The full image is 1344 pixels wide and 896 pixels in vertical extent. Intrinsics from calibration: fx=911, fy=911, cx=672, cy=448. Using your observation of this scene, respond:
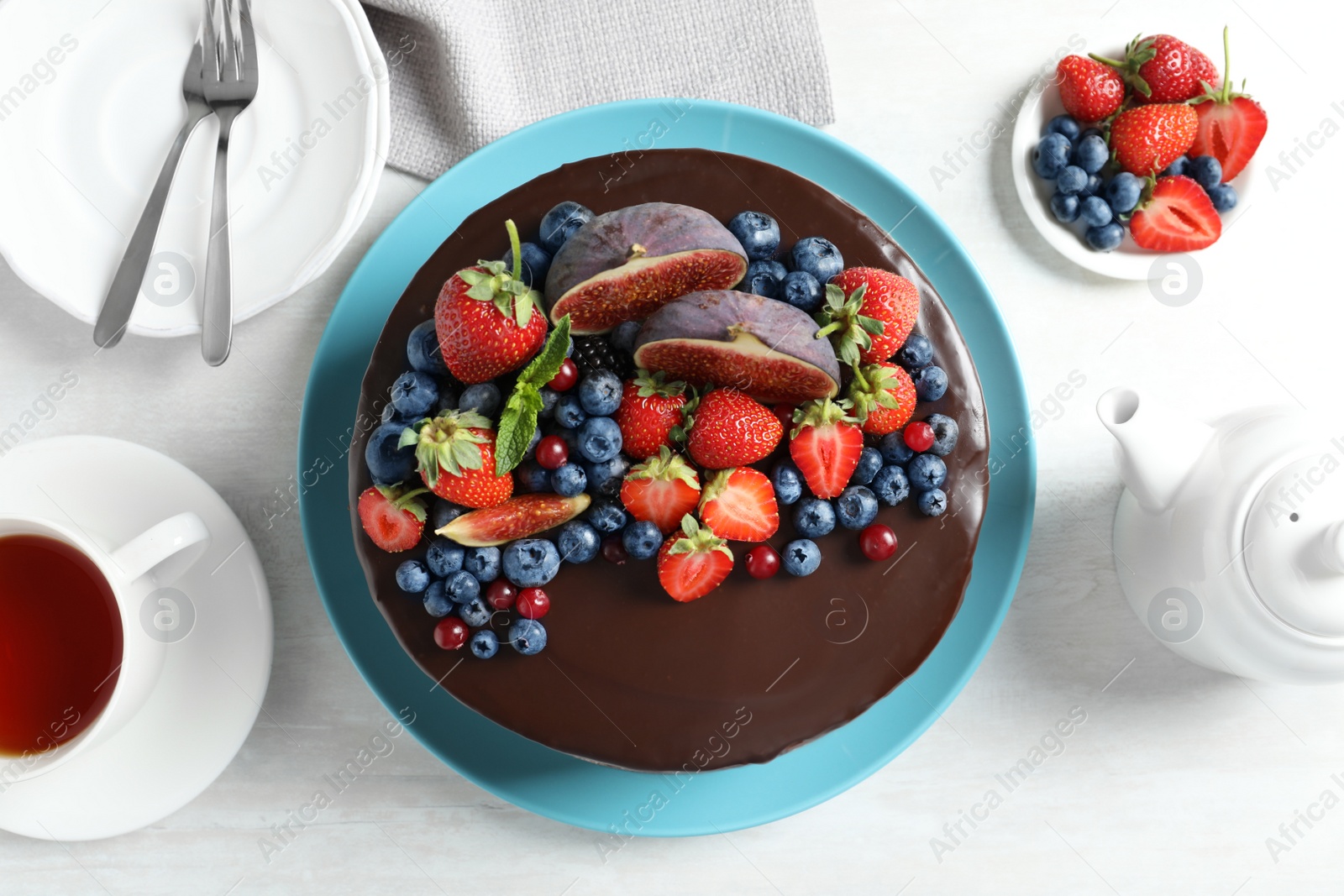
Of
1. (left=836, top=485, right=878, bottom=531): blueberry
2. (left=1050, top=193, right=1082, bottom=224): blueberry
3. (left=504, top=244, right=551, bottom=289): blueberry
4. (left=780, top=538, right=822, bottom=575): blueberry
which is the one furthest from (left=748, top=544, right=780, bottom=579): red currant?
(left=1050, top=193, right=1082, bottom=224): blueberry

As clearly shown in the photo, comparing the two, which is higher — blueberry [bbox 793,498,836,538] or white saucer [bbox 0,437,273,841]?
blueberry [bbox 793,498,836,538]

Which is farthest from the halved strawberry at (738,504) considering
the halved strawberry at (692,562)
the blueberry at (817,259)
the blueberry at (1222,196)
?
the blueberry at (1222,196)

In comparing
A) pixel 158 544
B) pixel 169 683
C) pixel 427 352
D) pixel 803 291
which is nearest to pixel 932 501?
pixel 803 291

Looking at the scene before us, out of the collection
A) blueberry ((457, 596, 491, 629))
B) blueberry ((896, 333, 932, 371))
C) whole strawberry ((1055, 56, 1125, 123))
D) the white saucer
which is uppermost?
whole strawberry ((1055, 56, 1125, 123))

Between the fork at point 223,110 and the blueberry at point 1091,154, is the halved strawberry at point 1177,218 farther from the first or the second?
the fork at point 223,110

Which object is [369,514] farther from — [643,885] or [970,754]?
[970,754]

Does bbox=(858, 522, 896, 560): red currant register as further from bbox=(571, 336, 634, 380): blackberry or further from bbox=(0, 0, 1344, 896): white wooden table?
bbox=(0, 0, 1344, 896): white wooden table
